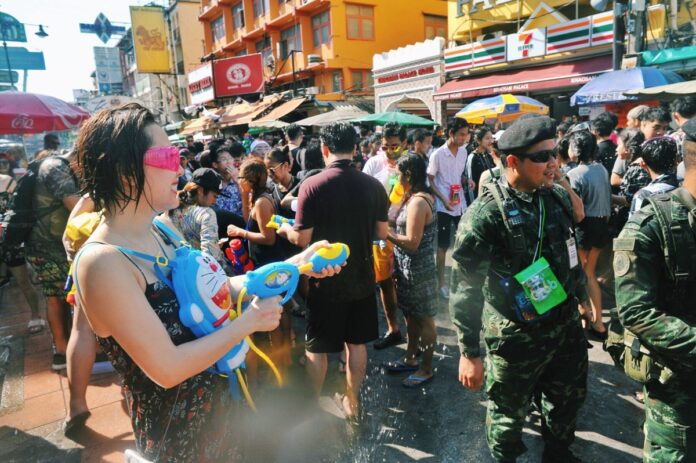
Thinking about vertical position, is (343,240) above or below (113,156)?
below

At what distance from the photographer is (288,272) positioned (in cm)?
148

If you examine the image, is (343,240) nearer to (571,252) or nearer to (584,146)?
(571,252)

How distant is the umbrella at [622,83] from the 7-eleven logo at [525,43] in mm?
7161

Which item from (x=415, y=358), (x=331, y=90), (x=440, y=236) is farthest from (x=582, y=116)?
(x=331, y=90)

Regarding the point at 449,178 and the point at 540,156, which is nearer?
the point at 540,156

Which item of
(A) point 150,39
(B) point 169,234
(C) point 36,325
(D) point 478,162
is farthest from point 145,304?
(A) point 150,39

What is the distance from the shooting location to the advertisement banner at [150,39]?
27.8 meters

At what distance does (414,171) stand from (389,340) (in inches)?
66.4

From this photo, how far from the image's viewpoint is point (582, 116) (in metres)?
12.0

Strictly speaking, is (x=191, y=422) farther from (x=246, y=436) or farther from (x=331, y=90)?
(x=331, y=90)

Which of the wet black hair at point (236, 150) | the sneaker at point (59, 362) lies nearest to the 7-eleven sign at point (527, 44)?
the wet black hair at point (236, 150)

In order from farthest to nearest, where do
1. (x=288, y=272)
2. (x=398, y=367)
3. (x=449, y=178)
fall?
(x=449, y=178)
(x=398, y=367)
(x=288, y=272)

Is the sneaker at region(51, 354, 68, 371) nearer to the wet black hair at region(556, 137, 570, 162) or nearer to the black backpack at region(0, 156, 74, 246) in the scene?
the black backpack at region(0, 156, 74, 246)

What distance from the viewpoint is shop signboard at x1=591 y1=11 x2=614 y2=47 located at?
11047mm
